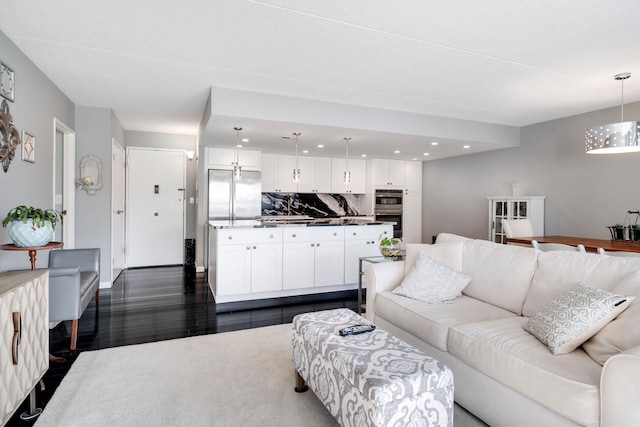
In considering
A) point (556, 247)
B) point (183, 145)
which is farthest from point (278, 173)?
point (556, 247)

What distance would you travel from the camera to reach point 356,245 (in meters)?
4.58

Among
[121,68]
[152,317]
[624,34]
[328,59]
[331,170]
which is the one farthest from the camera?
[331,170]

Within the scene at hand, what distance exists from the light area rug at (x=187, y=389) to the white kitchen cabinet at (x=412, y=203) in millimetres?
5161

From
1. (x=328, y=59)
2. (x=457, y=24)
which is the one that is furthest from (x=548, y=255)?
(x=328, y=59)

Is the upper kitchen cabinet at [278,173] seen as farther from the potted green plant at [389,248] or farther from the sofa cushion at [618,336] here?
the sofa cushion at [618,336]

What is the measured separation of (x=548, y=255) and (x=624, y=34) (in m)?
1.74

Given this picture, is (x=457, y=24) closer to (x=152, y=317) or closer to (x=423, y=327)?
(x=423, y=327)

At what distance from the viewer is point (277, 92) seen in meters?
3.86

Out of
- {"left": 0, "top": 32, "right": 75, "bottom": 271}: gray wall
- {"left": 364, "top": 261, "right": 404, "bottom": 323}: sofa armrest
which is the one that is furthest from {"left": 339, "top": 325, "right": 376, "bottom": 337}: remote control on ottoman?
{"left": 0, "top": 32, "right": 75, "bottom": 271}: gray wall

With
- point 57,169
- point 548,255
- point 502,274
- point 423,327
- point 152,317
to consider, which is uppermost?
point 57,169

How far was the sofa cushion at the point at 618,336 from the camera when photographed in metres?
1.52

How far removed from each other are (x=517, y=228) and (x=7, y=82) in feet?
17.9

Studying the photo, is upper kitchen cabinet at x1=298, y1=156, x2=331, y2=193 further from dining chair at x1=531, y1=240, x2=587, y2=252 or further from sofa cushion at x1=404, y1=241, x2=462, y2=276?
dining chair at x1=531, y1=240, x2=587, y2=252

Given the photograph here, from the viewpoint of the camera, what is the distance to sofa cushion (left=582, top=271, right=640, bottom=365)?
1518mm
